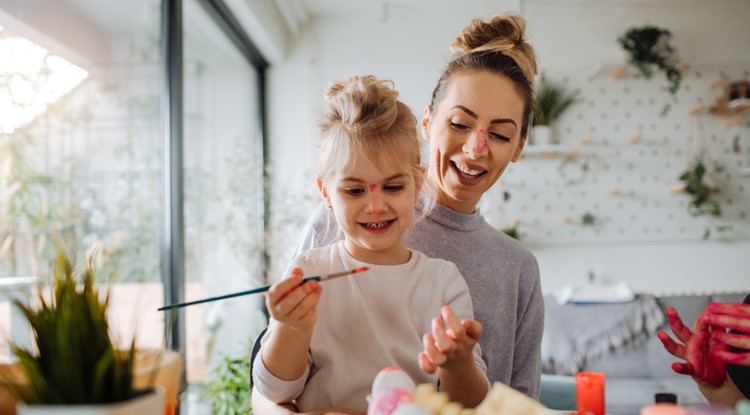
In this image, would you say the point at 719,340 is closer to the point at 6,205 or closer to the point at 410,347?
the point at 410,347

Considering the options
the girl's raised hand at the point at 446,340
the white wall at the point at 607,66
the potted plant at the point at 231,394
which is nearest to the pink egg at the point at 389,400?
the girl's raised hand at the point at 446,340

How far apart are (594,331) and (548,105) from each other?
187cm

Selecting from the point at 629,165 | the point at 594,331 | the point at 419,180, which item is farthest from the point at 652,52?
the point at 419,180

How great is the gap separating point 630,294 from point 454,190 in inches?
114

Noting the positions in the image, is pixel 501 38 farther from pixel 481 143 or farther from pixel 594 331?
pixel 594 331

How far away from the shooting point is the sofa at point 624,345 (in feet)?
11.6

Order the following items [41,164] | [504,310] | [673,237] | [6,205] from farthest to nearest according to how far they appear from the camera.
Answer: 1. [673,237]
2. [41,164]
3. [6,205]
4. [504,310]

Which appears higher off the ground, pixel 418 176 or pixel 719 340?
pixel 418 176

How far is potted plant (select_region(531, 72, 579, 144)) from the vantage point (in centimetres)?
468

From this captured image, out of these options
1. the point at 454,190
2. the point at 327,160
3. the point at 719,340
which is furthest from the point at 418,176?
the point at 719,340

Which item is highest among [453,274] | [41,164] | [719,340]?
[41,164]

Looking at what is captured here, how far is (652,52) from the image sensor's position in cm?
472

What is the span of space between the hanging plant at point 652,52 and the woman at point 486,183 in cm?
374

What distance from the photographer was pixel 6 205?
1661 millimetres
